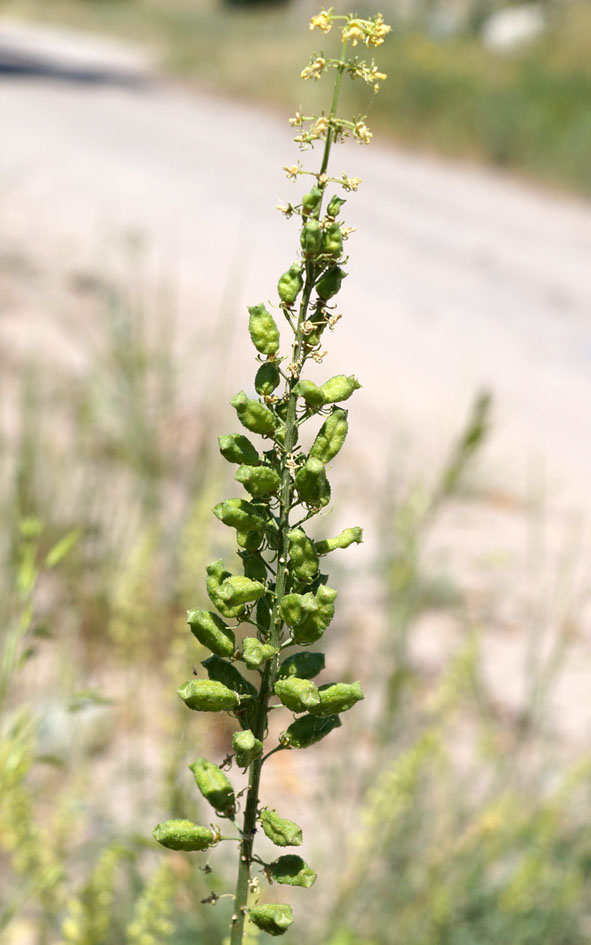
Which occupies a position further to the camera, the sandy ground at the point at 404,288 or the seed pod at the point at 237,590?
the sandy ground at the point at 404,288

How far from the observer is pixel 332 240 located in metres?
0.74

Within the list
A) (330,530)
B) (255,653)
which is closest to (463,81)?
A: (330,530)

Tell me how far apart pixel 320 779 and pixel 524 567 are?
1741 millimetres

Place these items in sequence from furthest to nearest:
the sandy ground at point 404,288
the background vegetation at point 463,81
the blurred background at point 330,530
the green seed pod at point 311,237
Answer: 1. the background vegetation at point 463,81
2. the sandy ground at point 404,288
3. the blurred background at point 330,530
4. the green seed pod at point 311,237

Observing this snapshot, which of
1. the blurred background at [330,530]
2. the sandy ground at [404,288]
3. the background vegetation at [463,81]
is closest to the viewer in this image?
the blurred background at [330,530]

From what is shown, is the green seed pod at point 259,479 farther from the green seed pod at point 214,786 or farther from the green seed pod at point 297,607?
the green seed pod at point 214,786

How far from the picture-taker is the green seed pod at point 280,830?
0.79 metres

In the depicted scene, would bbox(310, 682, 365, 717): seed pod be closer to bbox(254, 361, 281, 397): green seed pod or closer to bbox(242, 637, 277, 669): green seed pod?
bbox(242, 637, 277, 669): green seed pod

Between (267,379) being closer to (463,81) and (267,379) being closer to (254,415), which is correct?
(254,415)

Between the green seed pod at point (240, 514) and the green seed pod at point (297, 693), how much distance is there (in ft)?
0.40

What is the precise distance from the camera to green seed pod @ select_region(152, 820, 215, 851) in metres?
0.80

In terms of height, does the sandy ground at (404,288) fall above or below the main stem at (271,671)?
above

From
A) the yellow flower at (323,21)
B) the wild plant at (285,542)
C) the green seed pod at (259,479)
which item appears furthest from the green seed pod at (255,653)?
the yellow flower at (323,21)

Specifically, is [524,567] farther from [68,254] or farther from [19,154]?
[19,154]
